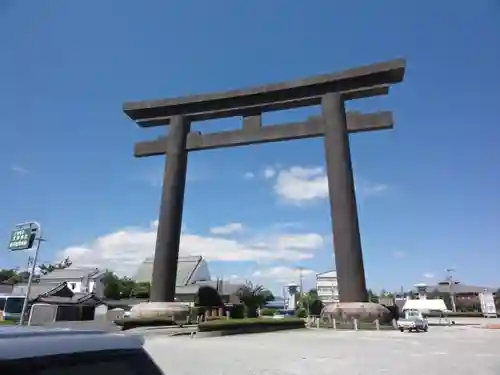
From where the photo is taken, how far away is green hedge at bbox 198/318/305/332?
685 inches

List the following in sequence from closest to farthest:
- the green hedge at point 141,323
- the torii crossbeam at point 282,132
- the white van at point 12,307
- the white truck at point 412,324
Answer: the green hedge at point 141,323 → the torii crossbeam at point 282,132 → the white truck at point 412,324 → the white van at point 12,307

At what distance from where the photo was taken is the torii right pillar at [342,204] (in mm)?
19234

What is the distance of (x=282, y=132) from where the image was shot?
23438mm

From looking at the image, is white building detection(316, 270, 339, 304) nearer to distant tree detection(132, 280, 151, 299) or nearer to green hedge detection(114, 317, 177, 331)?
distant tree detection(132, 280, 151, 299)

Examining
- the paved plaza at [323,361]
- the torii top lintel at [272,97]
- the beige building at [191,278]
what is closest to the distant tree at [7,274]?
the beige building at [191,278]

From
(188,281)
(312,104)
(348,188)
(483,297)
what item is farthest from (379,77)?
(483,297)

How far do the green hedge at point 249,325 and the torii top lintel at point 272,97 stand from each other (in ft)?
41.5

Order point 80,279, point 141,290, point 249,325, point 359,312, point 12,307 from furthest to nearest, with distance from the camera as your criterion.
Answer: point 80,279, point 141,290, point 12,307, point 249,325, point 359,312

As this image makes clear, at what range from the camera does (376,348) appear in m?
11.6

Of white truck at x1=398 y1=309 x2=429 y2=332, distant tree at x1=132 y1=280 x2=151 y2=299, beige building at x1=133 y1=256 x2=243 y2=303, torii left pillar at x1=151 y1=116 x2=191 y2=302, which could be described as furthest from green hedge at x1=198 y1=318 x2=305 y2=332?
distant tree at x1=132 y1=280 x2=151 y2=299

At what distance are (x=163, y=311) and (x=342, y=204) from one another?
37.3 feet

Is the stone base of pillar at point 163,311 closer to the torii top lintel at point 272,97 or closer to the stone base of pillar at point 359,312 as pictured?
the stone base of pillar at point 359,312

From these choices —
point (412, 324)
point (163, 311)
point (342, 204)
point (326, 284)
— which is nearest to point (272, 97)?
point (342, 204)

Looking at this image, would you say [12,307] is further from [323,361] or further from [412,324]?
[323,361]
